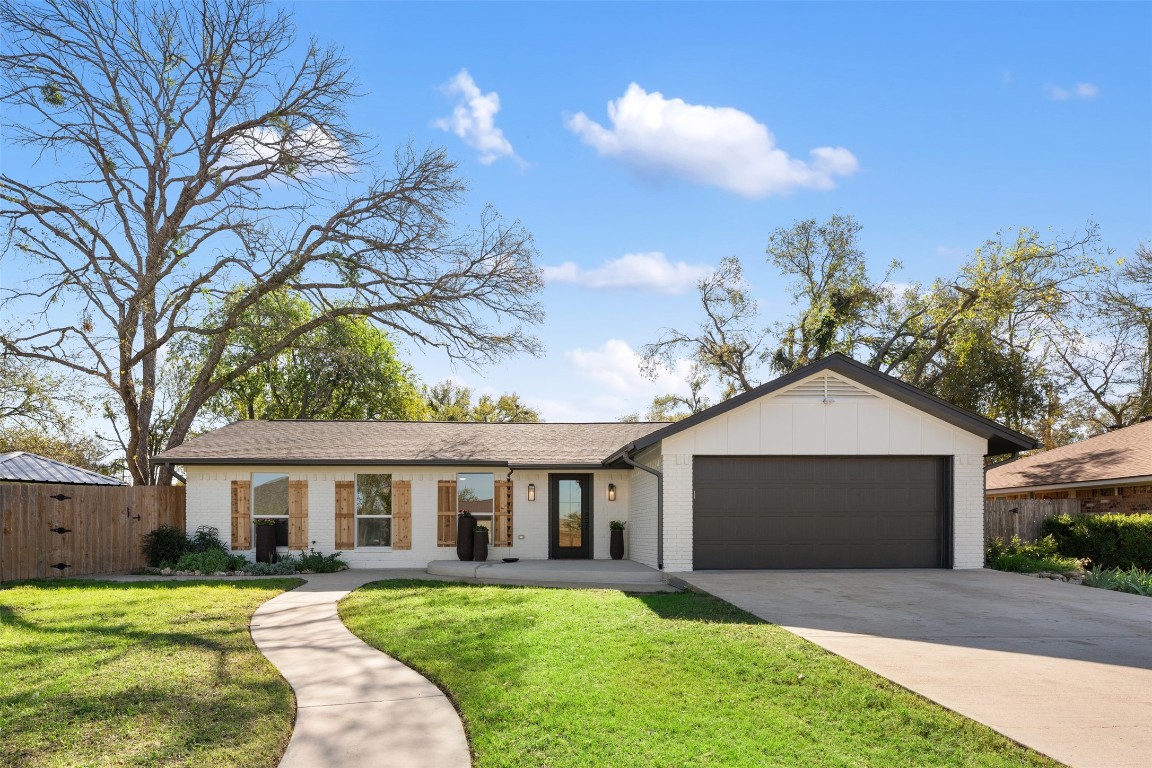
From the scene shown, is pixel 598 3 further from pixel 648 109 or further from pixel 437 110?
pixel 437 110

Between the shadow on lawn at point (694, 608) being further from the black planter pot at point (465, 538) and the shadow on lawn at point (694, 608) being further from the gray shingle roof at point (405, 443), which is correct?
the black planter pot at point (465, 538)

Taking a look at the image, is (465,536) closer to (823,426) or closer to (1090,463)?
(823,426)

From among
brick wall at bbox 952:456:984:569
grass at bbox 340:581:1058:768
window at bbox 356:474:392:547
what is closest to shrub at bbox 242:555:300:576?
window at bbox 356:474:392:547

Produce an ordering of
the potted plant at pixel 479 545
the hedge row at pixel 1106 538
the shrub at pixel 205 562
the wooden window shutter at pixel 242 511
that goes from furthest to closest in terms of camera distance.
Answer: the wooden window shutter at pixel 242 511 → the potted plant at pixel 479 545 → the shrub at pixel 205 562 → the hedge row at pixel 1106 538

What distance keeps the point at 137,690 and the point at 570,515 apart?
12930mm

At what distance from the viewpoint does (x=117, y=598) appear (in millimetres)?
13031

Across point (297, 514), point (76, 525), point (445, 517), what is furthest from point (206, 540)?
point (445, 517)

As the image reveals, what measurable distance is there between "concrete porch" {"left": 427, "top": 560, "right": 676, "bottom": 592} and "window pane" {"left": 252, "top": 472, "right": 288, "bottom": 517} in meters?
3.79

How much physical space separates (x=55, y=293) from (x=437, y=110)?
45.5 feet

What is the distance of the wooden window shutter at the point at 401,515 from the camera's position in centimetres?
1905

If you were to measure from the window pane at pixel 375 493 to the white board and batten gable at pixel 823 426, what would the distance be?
22.9 ft

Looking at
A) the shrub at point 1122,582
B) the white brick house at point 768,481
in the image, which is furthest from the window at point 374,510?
the shrub at point 1122,582

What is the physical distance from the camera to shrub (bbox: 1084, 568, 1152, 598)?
44.2ft

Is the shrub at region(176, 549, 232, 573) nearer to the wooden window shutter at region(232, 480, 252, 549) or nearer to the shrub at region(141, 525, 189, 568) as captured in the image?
the shrub at region(141, 525, 189, 568)
